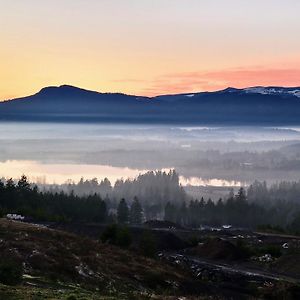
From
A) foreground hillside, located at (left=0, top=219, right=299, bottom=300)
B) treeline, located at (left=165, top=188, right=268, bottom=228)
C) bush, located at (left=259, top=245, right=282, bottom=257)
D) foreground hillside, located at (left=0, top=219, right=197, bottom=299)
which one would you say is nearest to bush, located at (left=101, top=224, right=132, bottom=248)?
foreground hillside, located at (left=0, top=219, right=299, bottom=300)

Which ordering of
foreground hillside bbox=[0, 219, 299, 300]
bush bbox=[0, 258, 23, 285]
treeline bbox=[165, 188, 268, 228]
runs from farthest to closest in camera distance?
treeline bbox=[165, 188, 268, 228], foreground hillside bbox=[0, 219, 299, 300], bush bbox=[0, 258, 23, 285]

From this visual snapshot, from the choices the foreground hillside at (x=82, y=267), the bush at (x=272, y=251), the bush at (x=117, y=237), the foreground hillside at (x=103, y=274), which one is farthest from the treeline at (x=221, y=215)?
the foreground hillside at (x=82, y=267)

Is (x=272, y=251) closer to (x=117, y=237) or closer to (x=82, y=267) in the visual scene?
(x=117, y=237)

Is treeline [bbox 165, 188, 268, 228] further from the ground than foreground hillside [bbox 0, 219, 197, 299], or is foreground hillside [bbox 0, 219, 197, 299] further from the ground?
foreground hillside [bbox 0, 219, 197, 299]

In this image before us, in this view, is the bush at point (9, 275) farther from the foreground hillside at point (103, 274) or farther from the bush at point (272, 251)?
the bush at point (272, 251)

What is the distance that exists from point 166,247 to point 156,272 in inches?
1626

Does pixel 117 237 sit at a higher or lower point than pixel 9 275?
lower

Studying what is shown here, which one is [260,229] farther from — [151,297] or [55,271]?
[151,297]

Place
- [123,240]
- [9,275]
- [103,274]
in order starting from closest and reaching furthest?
[9,275] < [103,274] < [123,240]

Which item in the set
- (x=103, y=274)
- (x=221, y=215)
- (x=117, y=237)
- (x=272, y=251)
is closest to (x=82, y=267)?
(x=103, y=274)

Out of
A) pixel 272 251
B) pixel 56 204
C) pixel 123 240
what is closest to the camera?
pixel 123 240

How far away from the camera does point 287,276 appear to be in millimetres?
66438

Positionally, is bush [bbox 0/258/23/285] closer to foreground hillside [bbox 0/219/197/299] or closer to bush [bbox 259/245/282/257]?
foreground hillside [bbox 0/219/197/299]

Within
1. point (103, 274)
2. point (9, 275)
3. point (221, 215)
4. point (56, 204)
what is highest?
point (9, 275)
